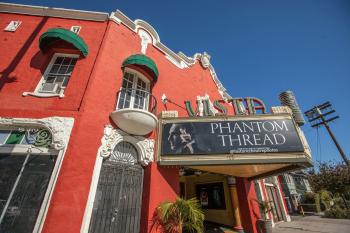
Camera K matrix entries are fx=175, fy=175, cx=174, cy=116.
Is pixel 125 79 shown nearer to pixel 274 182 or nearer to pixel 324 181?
pixel 274 182

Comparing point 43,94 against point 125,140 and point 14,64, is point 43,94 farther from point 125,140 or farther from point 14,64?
point 125,140

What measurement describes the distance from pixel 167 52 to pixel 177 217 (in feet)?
30.3

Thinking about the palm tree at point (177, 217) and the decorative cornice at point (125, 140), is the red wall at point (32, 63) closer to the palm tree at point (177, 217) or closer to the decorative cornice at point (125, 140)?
the decorative cornice at point (125, 140)

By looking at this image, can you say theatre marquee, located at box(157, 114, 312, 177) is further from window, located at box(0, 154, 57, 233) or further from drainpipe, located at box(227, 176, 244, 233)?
window, located at box(0, 154, 57, 233)

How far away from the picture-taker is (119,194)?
20.6ft

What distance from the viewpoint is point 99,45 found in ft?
26.9

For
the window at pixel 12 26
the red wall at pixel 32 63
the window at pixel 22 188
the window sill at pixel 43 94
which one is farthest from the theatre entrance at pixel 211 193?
the window at pixel 12 26

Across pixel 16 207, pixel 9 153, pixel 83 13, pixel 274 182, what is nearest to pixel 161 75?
pixel 83 13

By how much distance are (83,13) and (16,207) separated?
9027mm

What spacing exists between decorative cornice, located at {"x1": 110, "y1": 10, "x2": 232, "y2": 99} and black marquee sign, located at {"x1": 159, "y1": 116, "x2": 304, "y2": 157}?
536 cm

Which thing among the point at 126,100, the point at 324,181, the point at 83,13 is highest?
the point at 83,13

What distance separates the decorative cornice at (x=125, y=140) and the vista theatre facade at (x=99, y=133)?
0.13 feet

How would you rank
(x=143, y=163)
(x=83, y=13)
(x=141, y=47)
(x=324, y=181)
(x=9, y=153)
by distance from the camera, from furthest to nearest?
(x=324, y=181) < (x=141, y=47) < (x=83, y=13) < (x=143, y=163) < (x=9, y=153)

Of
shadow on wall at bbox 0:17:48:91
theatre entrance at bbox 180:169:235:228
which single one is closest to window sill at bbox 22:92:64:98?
shadow on wall at bbox 0:17:48:91
